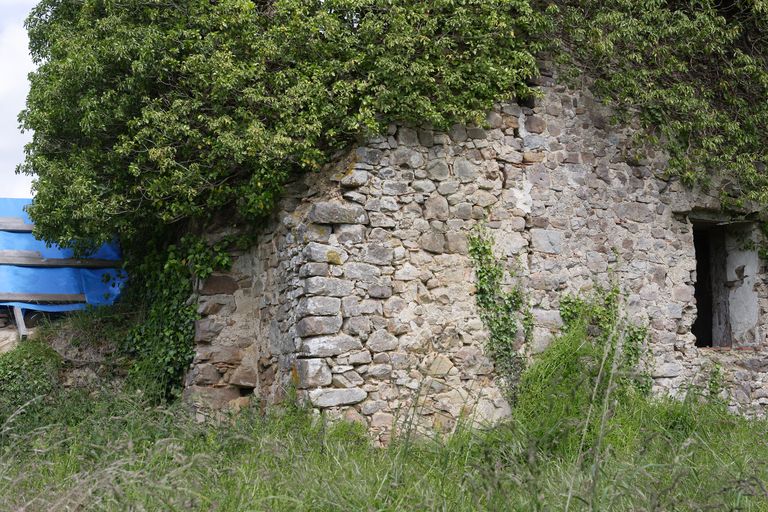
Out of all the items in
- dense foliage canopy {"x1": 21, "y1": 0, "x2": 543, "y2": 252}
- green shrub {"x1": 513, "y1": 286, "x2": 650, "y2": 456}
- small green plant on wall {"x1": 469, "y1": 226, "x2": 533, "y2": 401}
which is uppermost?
dense foliage canopy {"x1": 21, "y1": 0, "x2": 543, "y2": 252}

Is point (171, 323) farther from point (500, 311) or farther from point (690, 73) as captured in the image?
point (690, 73)

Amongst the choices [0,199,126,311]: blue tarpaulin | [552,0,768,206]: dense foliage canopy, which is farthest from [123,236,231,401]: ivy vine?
[552,0,768,206]: dense foliage canopy

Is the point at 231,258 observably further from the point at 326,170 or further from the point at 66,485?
the point at 66,485

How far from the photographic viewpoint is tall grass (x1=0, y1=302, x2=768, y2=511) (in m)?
3.86

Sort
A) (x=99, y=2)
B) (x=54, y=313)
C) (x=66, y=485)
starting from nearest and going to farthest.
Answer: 1. (x=66, y=485)
2. (x=99, y=2)
3. (x=54, y=313)

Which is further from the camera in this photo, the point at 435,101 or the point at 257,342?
the point at 257,342

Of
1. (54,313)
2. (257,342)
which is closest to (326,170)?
(257,342)

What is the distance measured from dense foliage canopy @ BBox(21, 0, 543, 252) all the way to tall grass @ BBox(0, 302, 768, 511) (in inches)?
74.8

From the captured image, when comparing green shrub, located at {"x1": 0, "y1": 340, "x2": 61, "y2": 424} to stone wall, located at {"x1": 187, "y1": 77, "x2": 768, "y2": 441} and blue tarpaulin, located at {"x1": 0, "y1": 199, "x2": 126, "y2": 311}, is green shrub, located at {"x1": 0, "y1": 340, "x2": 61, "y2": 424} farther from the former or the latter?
stone wall, located at {"x1": 187, "y1": 77, "x2": 768, "y2": 441}

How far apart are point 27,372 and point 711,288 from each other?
25.3 ft

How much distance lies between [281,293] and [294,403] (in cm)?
105

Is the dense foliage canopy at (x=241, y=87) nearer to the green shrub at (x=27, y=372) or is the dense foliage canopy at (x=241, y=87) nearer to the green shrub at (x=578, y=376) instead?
the green shrub at (x=27, y=372)

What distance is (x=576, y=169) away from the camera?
25.3ft

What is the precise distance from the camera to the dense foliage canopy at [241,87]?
6625 mm
